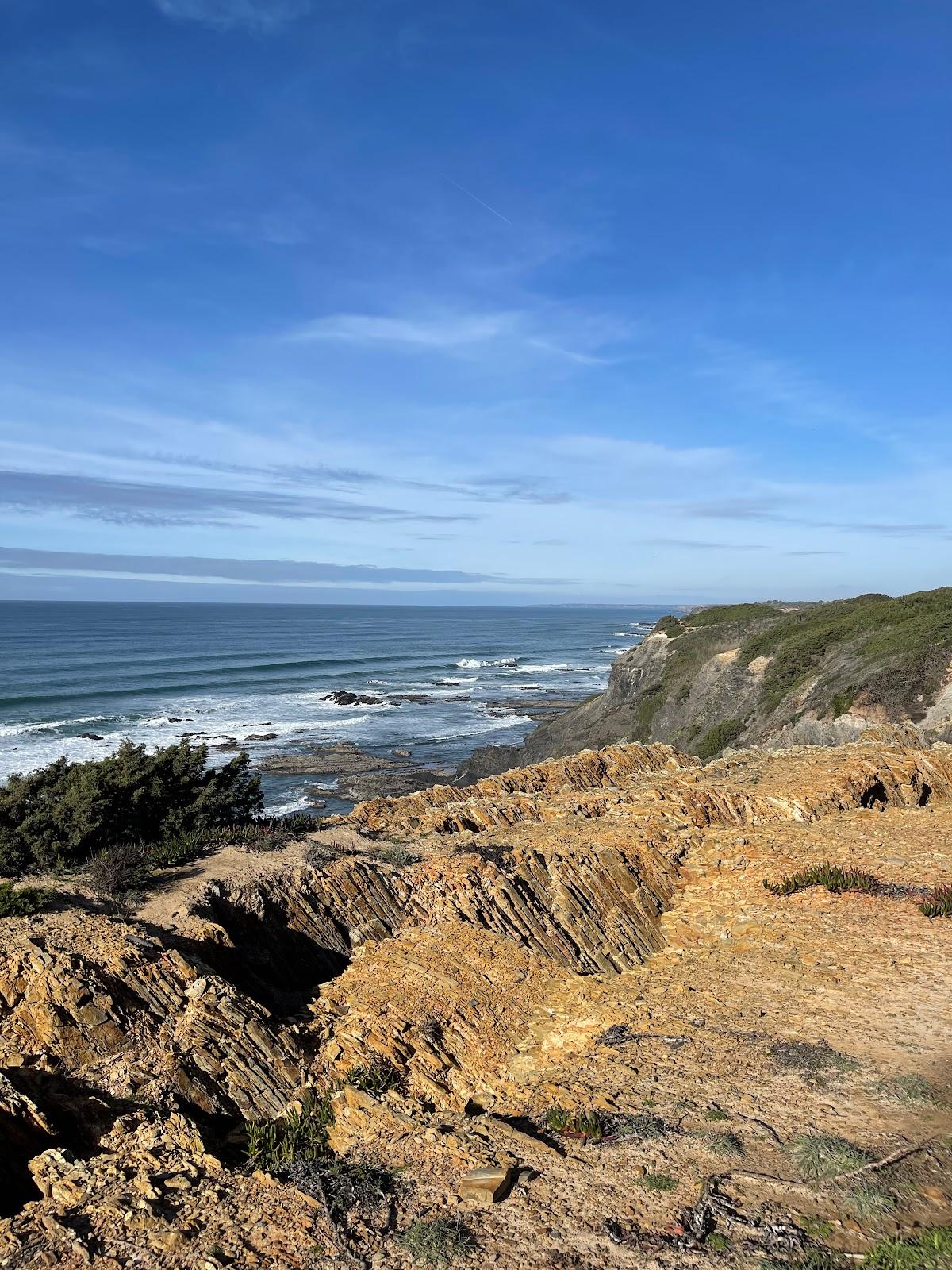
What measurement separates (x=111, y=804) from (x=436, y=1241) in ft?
39.8

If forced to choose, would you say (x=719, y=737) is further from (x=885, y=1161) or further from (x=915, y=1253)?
(x=915, y=1253)

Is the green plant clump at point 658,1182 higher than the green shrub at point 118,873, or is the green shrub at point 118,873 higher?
the green shrub at point 118,873

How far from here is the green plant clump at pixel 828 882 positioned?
549 inches

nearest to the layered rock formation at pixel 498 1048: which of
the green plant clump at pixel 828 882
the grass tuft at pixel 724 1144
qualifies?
the grass tuft at pixel 724 1144

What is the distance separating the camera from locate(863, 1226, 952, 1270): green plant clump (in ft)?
19.0

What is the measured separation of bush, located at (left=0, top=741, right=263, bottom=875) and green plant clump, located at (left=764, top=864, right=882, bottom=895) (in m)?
11.8

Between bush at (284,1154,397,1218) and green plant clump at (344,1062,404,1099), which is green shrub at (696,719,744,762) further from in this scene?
bush at (284,1154,397,1218)

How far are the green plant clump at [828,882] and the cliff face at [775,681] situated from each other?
34.0ft

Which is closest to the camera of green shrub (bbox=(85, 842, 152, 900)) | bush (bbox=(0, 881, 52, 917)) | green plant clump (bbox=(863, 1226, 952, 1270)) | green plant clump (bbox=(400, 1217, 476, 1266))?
green plant clump (bbox=(863, 1226, 952, 1270))

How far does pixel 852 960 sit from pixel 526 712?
185 ft

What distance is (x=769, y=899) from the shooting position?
13.9 meters

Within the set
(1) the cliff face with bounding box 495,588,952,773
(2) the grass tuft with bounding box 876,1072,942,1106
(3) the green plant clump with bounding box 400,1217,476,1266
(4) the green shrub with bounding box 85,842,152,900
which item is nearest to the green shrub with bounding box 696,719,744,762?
(1) the cliff face with bounding box 495,588,952,773

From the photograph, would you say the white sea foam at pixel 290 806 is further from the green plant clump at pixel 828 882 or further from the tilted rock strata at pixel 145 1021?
the tilted rock strata at pixel 145 1021

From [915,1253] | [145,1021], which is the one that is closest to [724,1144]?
[915,1253]
